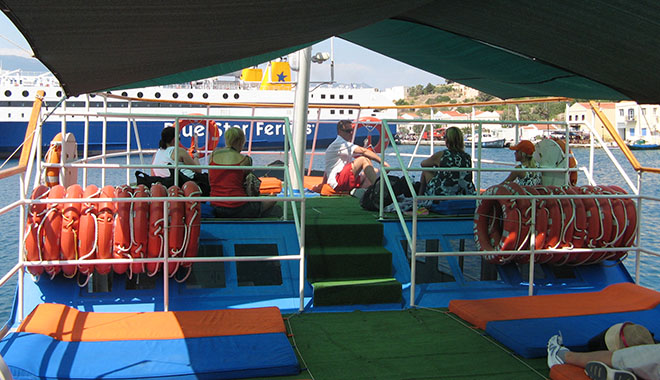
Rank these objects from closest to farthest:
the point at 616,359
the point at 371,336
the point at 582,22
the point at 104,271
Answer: the point at 582,22, the point at 616,359, the point at 371,336, the point at 104,271

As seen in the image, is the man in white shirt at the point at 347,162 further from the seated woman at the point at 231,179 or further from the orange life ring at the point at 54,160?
the orange life ring at the point at 54,160

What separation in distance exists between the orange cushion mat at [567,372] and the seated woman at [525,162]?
297 centimetres

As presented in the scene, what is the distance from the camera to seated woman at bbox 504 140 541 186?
6066 mm

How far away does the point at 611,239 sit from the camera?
16.5 feet

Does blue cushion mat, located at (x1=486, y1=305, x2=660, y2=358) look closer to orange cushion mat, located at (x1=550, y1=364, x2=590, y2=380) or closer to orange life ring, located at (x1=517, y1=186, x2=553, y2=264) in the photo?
orange cushion mat, located at (x1=550, y1=364, x2=590, y2=380)

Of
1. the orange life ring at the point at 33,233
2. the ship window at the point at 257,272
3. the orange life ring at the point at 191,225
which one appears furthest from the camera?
the ship window at the point at 257,272

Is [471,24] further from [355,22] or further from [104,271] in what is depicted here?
[104,271]

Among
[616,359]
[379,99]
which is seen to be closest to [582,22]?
[616,359]

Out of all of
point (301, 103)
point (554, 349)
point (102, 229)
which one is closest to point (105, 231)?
point (102, 229)

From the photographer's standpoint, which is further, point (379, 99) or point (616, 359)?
point (379, 99)

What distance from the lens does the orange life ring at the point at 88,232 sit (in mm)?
4133

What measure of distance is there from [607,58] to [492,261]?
232 centimetres

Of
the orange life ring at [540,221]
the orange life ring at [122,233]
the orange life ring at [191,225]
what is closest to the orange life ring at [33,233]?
the orange life ring at [122,233]

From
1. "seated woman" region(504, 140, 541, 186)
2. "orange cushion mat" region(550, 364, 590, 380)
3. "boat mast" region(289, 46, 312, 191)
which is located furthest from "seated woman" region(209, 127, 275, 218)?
"orange cushion mat" region(550, 364, 590, 380)
